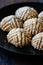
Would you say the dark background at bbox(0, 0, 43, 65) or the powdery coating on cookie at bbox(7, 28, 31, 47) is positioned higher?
the powdery coating on cookie at bbox(7, 28, 31, 47)

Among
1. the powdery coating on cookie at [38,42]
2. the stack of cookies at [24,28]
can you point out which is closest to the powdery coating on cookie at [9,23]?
the stack of cookies at [24,28]

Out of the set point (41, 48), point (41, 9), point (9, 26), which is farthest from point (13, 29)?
point (41, 9)

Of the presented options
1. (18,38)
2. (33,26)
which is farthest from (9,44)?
(33,26)

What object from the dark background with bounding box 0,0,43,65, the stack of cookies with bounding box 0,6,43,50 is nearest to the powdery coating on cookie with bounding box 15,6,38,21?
the stack of cookies with bounding box 0,6,43,50

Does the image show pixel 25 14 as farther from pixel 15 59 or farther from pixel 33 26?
pixel 15 59

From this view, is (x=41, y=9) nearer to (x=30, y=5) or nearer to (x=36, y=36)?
(x=30, y=5)

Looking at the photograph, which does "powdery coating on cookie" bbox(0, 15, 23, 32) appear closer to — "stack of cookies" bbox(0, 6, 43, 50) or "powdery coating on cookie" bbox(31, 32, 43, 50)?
"stack of cookies" bbox(0, 6, 43, 50)

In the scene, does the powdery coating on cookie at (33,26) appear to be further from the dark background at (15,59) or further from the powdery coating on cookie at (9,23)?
the dark background at (15,59)

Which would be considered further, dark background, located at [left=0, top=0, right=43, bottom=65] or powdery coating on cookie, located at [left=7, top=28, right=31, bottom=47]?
powdery coating on cookie, located at [left=7, top=28, right=31, bottom=47]

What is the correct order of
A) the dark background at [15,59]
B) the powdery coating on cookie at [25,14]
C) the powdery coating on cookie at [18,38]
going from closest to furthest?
the dark background at [15,59] → the powdery coating on cookie at [18,38] → the powdery coating on cookie at [25,14]
